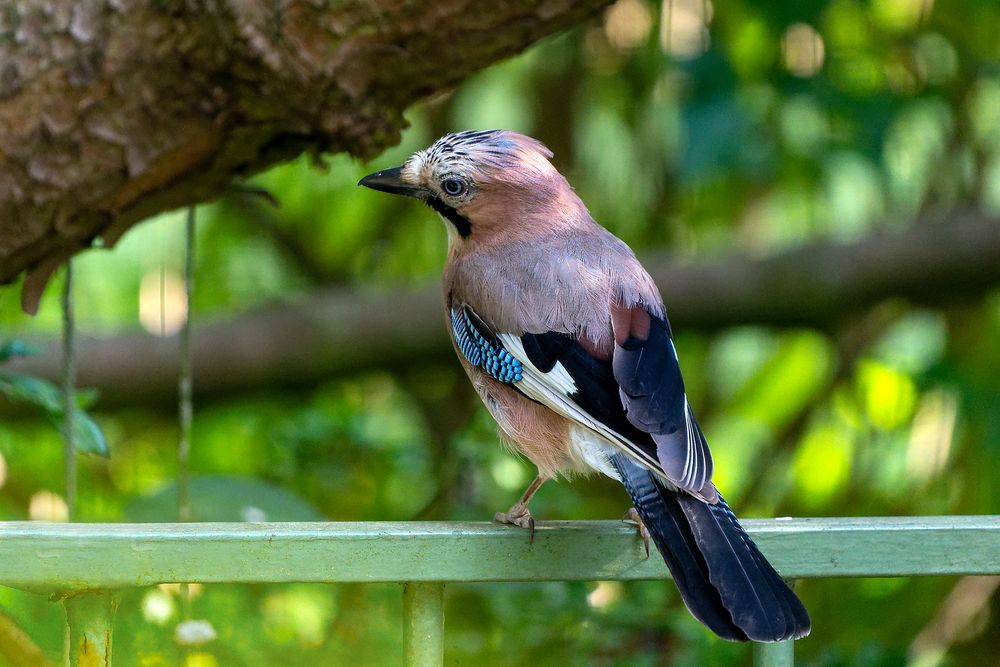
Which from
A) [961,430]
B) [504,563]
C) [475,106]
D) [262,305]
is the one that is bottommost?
[961,430]

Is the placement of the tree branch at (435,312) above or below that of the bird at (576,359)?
below

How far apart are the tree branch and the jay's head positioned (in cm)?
157

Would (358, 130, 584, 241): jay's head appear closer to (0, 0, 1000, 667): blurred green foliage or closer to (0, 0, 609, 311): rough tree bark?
(0, 0, 609, 311): rough tree bark

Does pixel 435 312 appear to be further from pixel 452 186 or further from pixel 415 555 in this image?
pixel 415 555

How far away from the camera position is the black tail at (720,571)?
4.99 feet

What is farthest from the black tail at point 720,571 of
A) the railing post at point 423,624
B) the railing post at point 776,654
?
the railing post at point 423,624

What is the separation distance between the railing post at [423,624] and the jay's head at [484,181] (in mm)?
785

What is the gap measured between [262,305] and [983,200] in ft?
A: 7.66

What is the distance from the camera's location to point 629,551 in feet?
5.65

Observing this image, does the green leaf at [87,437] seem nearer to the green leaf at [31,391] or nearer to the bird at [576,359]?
the green leaf at [31,391]

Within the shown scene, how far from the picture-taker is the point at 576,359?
1.90 meters

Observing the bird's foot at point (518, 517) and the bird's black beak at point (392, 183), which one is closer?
the bird's foot at point (518, 517)

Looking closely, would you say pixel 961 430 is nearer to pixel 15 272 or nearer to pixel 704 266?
pixel 704 266

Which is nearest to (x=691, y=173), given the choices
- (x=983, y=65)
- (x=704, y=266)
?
(x=704, y=266)
